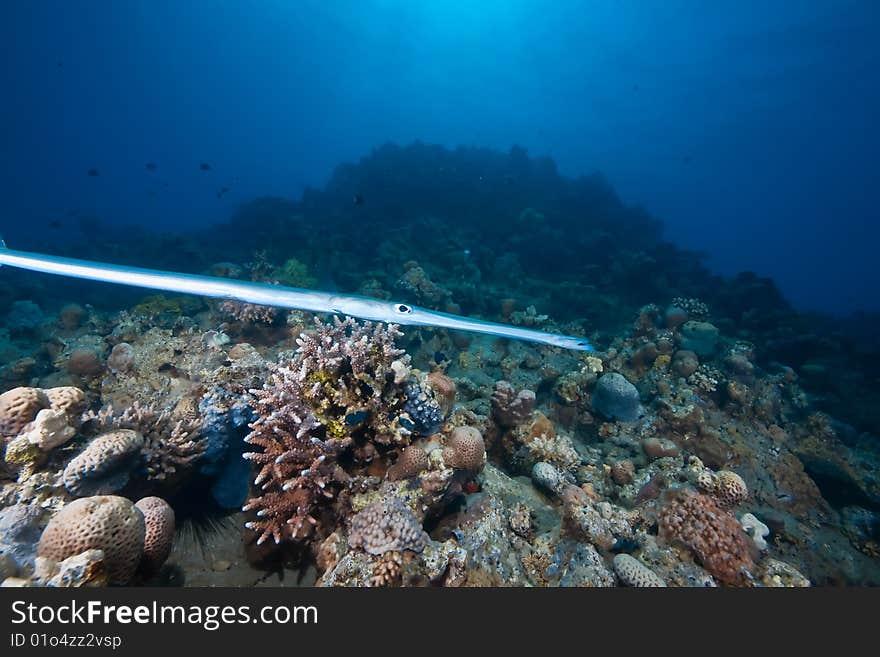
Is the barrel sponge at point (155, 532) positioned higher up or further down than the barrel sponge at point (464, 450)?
further down

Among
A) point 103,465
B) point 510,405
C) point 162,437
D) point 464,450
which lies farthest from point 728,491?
point 103,465

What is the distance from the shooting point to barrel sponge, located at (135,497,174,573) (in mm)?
2803

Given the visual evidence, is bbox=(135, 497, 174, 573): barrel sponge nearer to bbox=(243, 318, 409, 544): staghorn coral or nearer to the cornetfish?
bbox=(243, 318, 409, 544): staghorn coral

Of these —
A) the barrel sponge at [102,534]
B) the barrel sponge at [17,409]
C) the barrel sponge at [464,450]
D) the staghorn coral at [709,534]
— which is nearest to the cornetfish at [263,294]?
the barrel sponge at [464,450]

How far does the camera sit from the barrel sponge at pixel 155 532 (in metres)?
2.80

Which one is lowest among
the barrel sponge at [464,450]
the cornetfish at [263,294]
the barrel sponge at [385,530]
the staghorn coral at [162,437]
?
the staghorn coral at [162,437]

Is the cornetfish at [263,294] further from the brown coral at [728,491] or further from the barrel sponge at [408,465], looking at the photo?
the brown coral at [728,491]

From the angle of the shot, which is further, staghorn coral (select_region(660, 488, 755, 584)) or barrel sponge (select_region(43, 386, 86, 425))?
staghorn coral (select_region(660, 488, 755, 584))

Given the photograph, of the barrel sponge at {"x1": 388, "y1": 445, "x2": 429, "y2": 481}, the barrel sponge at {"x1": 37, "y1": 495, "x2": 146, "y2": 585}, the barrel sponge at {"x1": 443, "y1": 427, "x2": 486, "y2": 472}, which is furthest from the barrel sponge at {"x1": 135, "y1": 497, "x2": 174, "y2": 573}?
the barrel sponge at {"x1": 443, "y1": 427, "x2": 486, "y2": 472}

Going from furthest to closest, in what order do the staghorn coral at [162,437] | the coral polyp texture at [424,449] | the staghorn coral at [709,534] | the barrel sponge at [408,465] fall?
the staghorn coral at [709,534], the barrel sponge at [408,465], the staghorn coral at [162,437], the coral polyp texture at [424,449]

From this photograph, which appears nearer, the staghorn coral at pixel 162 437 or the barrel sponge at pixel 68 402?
the barrel sponge at pixel 68 402

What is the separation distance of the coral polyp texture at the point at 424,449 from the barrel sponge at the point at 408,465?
2 cm

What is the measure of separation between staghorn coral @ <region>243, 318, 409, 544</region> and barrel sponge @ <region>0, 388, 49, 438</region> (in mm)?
1714

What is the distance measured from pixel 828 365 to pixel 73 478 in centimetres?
1938
